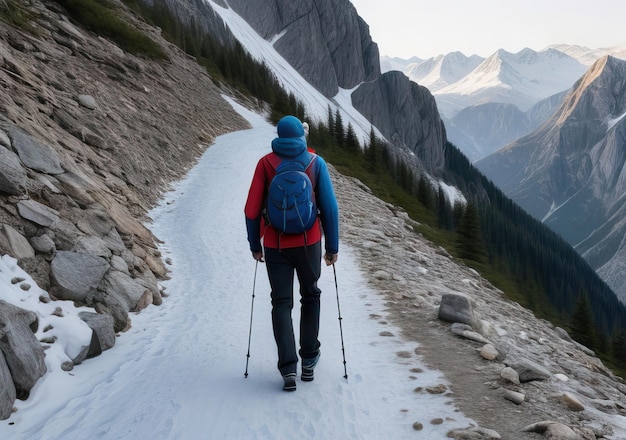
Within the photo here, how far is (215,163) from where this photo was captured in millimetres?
21469

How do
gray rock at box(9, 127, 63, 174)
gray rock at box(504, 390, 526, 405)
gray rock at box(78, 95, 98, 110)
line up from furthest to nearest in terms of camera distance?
gray rock at box(78, 95, 98, 110) < gray rock at box(9, 127, 63, 174) < gray rock at box(504, 390, 526, 405)

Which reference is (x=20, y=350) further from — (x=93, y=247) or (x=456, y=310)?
(x=456, y=310)

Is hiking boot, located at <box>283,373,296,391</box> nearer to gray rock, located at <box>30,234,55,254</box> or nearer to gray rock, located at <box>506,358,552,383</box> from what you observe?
gray rock, located at <box>506,358,552,383</box>

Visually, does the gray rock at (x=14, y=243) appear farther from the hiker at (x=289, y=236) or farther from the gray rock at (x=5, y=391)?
the hiker at (x=289, y=236)

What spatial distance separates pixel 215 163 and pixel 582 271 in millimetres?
154835

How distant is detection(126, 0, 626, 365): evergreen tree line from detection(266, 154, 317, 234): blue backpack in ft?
105

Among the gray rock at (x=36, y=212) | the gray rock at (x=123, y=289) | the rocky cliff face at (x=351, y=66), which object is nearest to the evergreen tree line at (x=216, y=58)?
the gray rock at (x=123, y=289)

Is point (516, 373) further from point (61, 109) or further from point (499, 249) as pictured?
point (499, 249)

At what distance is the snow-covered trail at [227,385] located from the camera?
4.31 metres

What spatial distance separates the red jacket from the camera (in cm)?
473

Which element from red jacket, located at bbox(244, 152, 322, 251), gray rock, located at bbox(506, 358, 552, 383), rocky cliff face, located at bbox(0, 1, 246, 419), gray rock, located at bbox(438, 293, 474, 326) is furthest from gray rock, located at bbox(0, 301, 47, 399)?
gray rock, located at bbox(438, 293, 474, 326)

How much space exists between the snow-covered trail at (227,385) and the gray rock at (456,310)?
953 millimetres

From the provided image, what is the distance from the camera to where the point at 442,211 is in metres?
67.5

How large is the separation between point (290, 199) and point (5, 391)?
3.22 meters
